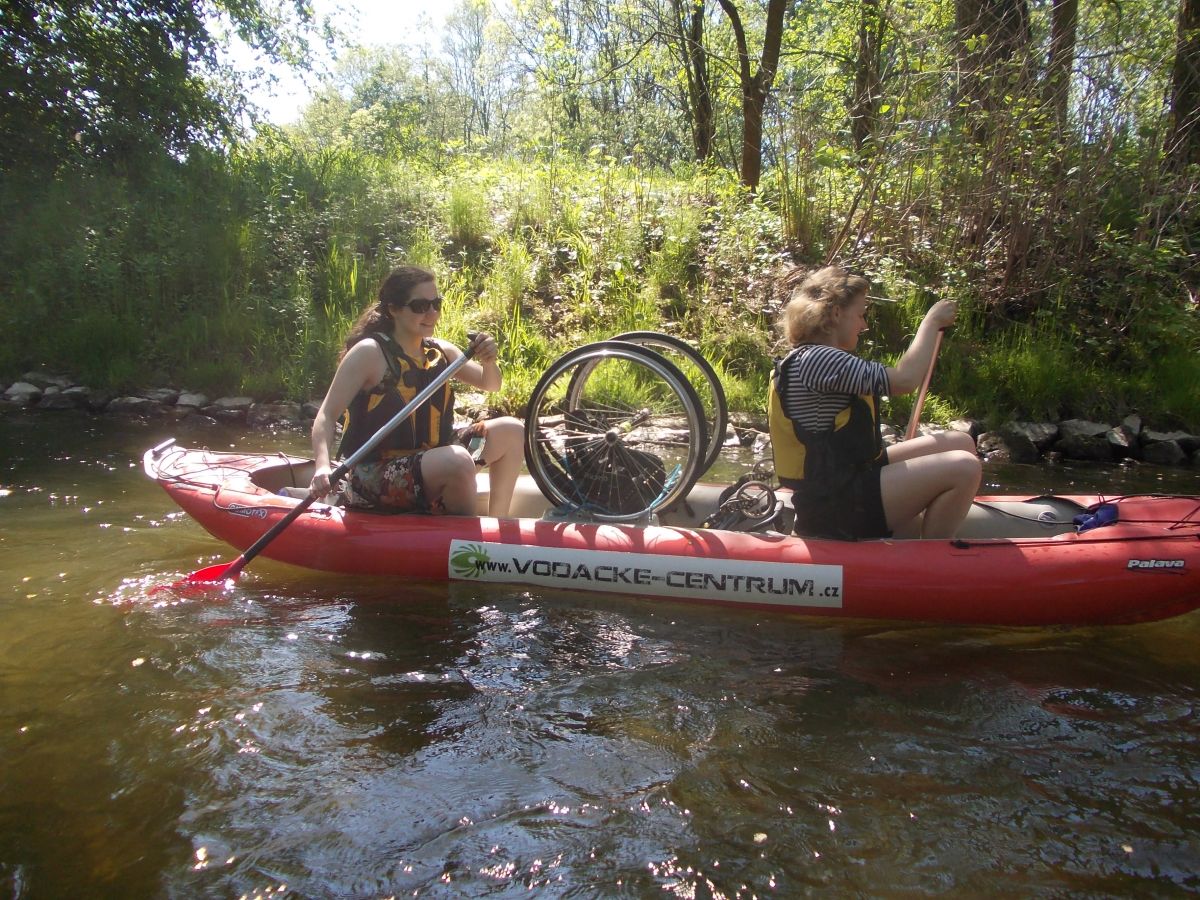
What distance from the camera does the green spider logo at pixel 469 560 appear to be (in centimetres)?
397

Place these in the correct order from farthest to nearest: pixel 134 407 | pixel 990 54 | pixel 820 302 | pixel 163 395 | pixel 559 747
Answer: pixel 163 395
pixel 134 407
pixel 990 54
pixel 820 302
pixel 559 747

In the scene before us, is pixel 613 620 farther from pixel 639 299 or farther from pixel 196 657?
pixel 639 299

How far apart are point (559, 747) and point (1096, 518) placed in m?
2.44

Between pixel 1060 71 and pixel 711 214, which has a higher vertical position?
pixel 1060 71

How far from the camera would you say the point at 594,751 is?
2.75 m

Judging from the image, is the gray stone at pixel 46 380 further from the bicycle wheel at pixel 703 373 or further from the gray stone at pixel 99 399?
the bicycle wheel at pixel 703 373

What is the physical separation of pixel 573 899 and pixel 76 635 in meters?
2.44

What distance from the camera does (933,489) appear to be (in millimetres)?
3646

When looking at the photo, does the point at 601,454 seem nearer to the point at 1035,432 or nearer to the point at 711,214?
the point at 1035,432

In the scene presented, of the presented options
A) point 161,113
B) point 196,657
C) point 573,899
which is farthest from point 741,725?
point 161,113

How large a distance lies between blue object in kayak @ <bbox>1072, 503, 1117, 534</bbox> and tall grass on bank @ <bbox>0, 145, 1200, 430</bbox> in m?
3.92

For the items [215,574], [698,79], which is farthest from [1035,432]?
[698,79]

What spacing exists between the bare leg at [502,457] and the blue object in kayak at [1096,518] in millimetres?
2398

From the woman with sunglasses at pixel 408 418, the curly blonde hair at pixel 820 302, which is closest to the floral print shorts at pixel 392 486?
the woman with sunglasses at pixel 408 418
